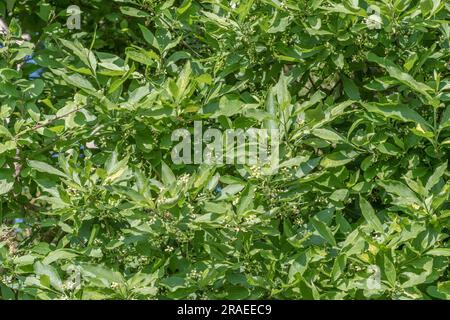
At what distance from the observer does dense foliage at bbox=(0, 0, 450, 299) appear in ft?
8.86

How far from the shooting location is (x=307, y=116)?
2.85m

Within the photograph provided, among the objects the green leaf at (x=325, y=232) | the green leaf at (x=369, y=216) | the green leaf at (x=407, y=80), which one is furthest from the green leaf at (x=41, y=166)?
the green leaf at (x=407, y=80)

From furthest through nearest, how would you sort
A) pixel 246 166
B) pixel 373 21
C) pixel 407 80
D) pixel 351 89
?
pixel 351 89, pixel 373 21, pixel 407 80, pixel 246 166

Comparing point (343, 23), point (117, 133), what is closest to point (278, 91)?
point (343, 23)

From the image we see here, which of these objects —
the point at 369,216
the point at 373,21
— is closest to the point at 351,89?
the point at 373,21

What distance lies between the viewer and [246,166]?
107 inches

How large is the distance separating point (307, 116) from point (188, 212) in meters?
0.51

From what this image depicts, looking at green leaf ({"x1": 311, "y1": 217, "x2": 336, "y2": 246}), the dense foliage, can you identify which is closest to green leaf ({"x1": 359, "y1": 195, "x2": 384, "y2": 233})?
the dense foliage

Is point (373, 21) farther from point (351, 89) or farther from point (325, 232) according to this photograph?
point (325, 232)

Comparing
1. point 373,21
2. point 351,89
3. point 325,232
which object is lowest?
point 325,232

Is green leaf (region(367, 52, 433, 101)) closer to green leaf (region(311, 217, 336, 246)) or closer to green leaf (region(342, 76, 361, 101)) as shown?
green leaf (region(342, 76, 361, 101))

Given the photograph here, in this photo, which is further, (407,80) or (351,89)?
(351,89)

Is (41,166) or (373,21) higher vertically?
(373,21)
